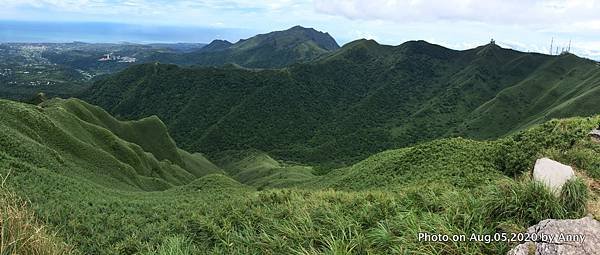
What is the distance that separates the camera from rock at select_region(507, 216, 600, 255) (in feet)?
22.3

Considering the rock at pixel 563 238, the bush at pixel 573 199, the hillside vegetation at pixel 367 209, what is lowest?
the hillside vegetation at pixel 367 209

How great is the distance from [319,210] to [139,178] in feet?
174

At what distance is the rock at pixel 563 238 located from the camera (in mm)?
6795

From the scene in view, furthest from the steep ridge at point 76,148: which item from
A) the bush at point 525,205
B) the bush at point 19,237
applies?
the bush at point 525,205

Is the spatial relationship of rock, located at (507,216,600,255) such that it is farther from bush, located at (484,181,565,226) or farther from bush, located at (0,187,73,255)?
bush, located at (0,187,73,255)

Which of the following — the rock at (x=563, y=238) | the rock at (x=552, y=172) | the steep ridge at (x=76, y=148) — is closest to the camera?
the rock at (x=563, y=238)

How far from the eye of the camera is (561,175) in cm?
1092

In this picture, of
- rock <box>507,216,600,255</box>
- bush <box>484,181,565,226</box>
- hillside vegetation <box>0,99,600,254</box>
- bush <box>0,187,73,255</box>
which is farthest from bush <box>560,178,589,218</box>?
bush <box>0,187,73,255</box>

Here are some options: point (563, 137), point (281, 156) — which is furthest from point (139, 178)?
point (281, 156)

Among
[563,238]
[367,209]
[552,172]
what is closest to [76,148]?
[367,209]

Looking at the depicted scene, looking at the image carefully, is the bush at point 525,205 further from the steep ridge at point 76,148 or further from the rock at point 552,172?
the steep ridge at point 76,148

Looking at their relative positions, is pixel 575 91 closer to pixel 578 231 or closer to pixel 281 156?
pixel 281 156

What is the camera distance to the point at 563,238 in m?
6.93

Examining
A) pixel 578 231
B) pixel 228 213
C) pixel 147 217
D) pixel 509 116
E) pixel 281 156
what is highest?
pixel 578 231
